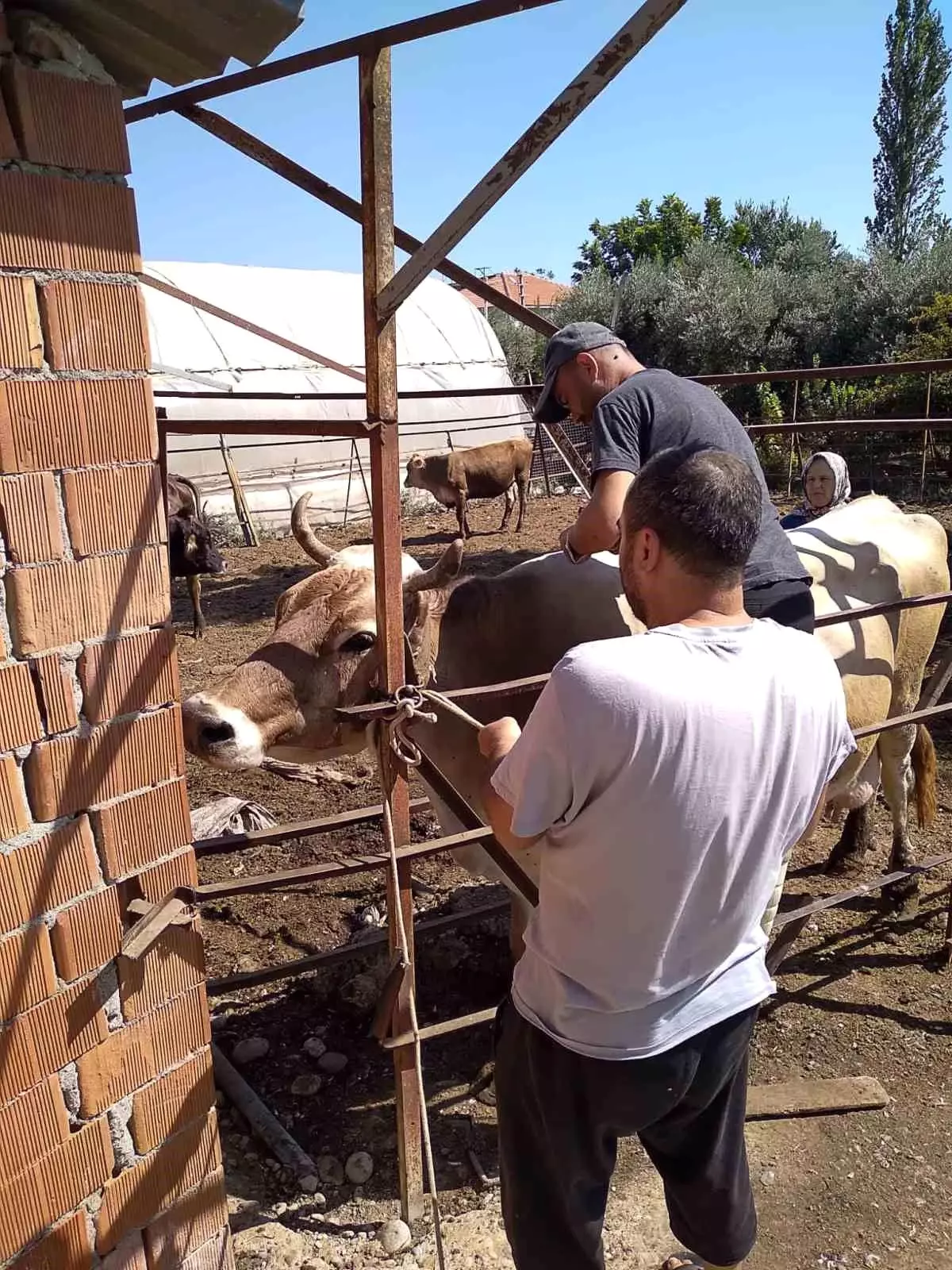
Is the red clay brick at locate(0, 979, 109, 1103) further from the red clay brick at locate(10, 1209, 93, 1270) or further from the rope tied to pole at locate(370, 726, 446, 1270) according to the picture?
the rope tied to pole at locate(370, 726, 446, 1270)

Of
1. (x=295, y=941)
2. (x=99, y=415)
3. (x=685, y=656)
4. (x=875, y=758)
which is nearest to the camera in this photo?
(x=685, y=656)

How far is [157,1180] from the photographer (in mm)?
2301

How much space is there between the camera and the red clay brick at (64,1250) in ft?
6.56

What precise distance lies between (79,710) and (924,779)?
4.56 m

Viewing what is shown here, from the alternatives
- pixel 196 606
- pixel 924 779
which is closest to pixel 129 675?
pixel 924 779

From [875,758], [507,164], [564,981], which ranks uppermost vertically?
[507,164]

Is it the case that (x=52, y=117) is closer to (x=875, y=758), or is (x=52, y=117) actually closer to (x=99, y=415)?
(x=99, y=415)

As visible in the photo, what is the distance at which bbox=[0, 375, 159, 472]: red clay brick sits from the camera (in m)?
1.78

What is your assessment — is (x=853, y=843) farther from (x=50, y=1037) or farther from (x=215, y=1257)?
(x=50, y=1037)

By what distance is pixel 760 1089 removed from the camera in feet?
11.8

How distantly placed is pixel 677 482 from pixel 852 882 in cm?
418

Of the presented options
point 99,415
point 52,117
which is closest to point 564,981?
point 99,415

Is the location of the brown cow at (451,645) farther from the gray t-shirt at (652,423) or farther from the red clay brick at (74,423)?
the red clay brick at (74,423)

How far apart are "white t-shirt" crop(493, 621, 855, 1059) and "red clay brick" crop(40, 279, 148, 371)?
1.16 m
